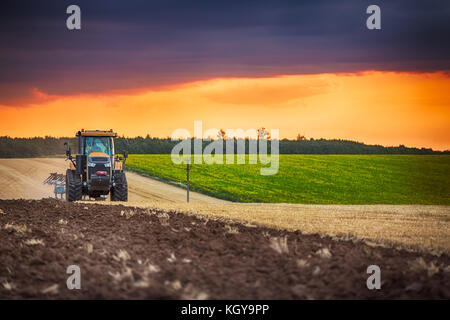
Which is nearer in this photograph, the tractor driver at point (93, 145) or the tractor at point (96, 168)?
the tractor at point (96, 168)

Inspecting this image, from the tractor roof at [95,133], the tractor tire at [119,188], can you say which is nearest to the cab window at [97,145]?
the tractor roof at [95,133]

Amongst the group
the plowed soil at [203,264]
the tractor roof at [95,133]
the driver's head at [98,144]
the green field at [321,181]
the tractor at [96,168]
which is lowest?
the green field at [321,181]

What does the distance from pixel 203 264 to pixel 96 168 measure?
1646 centimetres

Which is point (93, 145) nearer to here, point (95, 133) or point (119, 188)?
point (95, 133)

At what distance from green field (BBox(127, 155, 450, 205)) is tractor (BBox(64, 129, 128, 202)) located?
62.4 feet

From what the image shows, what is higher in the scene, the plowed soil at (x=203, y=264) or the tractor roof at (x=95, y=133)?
the tractor roof at (x=95, y=133)

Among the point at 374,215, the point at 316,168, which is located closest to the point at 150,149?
the point at 316,168

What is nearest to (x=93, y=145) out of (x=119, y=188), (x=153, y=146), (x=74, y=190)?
(x=74, y=190)

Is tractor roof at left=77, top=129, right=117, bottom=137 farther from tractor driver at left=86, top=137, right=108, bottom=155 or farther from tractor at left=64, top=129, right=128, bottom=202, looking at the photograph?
tractor driver at left=86, top=137, right=108, bottom=155

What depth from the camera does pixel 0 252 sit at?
40.5 feet

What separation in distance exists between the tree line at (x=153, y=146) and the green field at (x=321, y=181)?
1526cm

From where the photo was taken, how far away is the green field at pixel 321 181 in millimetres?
48688

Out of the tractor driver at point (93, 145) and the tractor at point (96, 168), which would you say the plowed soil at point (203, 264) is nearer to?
the tractor at point (96, 168)
